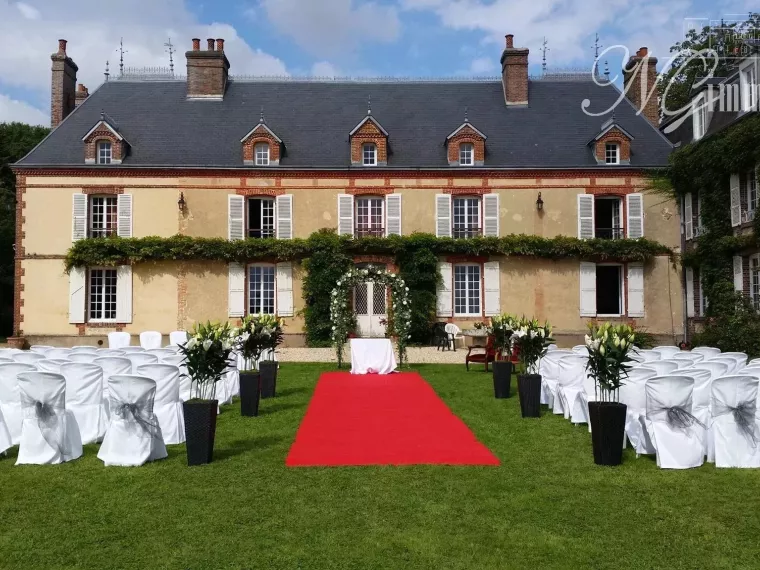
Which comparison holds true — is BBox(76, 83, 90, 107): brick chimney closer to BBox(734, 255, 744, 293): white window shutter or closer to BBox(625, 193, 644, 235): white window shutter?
BBox(625, 193, 644, 235): white window shutter

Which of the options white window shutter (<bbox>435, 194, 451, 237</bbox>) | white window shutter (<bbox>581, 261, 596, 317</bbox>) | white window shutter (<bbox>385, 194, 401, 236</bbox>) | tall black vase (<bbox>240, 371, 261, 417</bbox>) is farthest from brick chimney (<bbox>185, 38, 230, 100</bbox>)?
tall black vase (<bbox>240, 371, 261, 417</bbox>)

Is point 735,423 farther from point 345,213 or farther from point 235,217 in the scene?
point 235,217

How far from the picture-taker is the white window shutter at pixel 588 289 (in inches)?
739

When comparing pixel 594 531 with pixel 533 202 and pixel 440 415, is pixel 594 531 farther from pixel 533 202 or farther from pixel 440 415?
pixel 533 202

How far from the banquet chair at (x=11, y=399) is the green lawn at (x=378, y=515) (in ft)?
2.15

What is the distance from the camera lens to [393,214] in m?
18.9

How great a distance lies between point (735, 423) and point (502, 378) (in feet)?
13.8

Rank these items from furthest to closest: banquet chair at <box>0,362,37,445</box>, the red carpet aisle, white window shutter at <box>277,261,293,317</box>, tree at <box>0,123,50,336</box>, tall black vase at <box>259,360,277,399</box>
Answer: tree at <box>0,123,50,336</box>, white window shutter at <box>277,261,293,317</box>, tall black vase at <box>259,360,277,399</box>, banquet chair at <box>0,362,37,445</box>, the red carpet aisle

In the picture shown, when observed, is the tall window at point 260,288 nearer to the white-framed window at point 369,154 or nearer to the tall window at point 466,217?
the white-framed window at point 369,154

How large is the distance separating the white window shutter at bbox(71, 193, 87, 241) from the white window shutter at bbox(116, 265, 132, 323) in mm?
1462

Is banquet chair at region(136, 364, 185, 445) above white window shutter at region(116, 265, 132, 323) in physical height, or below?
below

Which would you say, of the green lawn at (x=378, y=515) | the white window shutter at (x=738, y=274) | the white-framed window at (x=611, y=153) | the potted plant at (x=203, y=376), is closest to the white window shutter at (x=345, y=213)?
the white-framed window at (x=611, y=153)

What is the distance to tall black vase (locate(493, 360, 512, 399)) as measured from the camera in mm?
9828

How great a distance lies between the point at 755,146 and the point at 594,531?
1313cm
